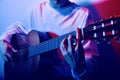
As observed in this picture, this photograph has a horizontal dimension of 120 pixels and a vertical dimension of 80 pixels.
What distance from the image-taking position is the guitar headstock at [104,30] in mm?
1041

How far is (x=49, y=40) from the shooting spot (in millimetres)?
1325

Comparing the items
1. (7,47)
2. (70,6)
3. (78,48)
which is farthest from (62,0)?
(7,47)

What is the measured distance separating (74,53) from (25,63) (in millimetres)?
379

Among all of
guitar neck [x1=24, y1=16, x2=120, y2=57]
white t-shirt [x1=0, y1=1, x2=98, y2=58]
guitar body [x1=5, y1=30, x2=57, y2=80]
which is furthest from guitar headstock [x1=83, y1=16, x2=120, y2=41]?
guitar body [x1=5, y1=30, x2=57, y2=80]

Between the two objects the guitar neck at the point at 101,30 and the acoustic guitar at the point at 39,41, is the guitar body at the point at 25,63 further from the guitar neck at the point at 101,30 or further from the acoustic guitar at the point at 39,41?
the guitar neck at the point at 101,30

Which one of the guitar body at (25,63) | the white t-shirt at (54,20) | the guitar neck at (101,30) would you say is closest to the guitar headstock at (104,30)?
the guitar neck at (101,30)

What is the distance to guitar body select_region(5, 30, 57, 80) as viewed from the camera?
1.41 meters

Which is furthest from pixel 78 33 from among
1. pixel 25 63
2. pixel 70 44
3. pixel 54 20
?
pixel 25 63

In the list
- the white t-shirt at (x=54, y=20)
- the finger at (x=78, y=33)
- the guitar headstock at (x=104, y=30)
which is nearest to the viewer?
the guitar headstock at (x=104, y=30)

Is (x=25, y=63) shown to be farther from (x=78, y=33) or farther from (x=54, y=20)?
(x=78, y=33)

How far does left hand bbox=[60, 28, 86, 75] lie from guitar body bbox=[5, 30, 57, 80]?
18cm

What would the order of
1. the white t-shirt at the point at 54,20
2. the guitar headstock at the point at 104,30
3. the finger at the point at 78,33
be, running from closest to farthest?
the guitar headstock at the point at 104,30, the finger at the point at 78,33, the white t-shirt at the point at 54,20

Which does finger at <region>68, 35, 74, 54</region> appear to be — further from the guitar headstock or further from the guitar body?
the guitar body

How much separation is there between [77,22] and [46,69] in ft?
0.92
